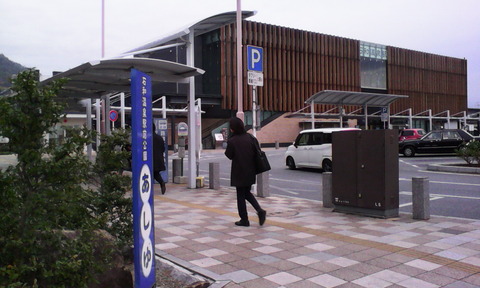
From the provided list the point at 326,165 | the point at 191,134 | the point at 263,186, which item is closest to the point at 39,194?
the point at 263,186

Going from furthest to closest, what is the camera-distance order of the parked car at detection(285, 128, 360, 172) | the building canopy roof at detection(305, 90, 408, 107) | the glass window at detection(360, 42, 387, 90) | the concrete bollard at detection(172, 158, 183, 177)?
the glass window at detection(360, 42, 387, 90) < the building canopy roof at detection(305, 90, 408, 107) < the parked car at detection(285, 128, 360, 172) < the concrete bollard at detection(172, 158, 183, 177)

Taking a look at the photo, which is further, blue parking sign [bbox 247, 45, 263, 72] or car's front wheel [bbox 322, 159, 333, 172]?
car's front wheel [bbox 322, 159, 333, 172]

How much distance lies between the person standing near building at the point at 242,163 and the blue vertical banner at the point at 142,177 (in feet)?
11.1

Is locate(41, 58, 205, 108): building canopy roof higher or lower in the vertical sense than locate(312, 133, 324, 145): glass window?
higher

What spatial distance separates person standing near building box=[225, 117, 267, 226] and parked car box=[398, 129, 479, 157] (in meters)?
18.9

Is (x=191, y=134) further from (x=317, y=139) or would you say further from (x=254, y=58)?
(x=317, y=139)

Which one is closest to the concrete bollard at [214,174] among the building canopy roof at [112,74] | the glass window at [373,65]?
the building canopy roof at [112,74]

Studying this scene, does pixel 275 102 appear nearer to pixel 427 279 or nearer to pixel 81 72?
pixel 81 72

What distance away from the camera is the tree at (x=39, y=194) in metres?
2.55

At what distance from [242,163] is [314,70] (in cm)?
4265

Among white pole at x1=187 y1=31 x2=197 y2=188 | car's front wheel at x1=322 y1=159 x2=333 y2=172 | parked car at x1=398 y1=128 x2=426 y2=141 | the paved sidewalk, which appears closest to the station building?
parked car at x1=398 y1=128 x2=426 y2=141

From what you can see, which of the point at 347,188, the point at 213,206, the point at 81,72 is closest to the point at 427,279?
the point at 347,188

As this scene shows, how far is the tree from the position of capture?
255cm

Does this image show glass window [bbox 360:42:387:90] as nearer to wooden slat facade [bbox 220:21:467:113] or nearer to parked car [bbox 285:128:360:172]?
wooden slat facade [bbox 220:21:467:113]
